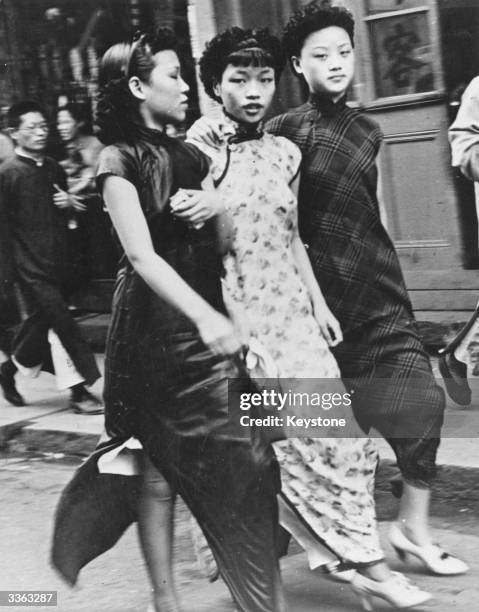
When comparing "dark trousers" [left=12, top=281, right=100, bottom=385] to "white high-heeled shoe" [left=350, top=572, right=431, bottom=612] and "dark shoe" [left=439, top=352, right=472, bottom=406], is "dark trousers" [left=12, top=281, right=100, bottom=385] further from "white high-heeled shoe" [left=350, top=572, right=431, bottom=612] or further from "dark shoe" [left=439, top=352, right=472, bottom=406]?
"white high-heeled shoe" [left=350, top=572, right=431, bottom=612]

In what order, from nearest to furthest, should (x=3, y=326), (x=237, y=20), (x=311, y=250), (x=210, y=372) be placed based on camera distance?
(x=210, y=372), (x=311, y=250), (x=237, y=20), (x=3, y=326)

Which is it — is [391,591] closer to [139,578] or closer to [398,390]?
[398,390]

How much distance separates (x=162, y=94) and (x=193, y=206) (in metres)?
0.35

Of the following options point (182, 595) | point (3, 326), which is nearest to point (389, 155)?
point (3, 326)

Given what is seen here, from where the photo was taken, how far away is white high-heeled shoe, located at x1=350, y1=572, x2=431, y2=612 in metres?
3.29

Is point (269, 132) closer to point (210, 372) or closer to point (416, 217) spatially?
point (210, 372)

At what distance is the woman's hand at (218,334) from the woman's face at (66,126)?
3.52 meters

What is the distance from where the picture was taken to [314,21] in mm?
3654

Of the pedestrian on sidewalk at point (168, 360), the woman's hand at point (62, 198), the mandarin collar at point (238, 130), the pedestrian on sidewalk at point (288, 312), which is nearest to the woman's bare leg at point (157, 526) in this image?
the pedestrian on sidewalk at point (168, 360)

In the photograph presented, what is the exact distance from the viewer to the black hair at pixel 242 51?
3.57m

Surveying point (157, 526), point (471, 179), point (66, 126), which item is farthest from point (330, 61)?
point (66, 126)

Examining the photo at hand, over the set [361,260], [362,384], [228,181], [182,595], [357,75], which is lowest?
[182,595]

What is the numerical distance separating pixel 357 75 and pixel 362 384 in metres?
2.43

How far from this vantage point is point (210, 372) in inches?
125
